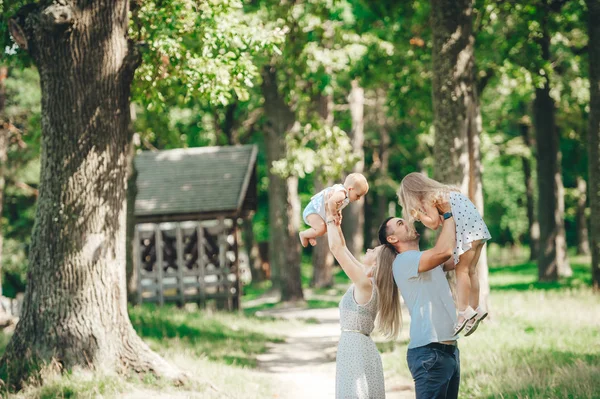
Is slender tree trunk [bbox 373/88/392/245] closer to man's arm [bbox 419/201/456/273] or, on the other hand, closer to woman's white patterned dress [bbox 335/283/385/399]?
woman's white patterned dress [bbox 335/283/385/399]

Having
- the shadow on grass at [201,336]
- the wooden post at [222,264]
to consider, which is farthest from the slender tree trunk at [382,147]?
the shadow on grass at [201,336]

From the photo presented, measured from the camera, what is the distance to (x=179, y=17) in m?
10.6

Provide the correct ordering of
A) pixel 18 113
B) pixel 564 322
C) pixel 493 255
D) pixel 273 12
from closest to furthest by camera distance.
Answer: pixel 564 322 < pixel 273 12 < pixel 18 113 < pixel 493 255

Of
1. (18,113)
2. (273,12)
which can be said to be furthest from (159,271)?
(273,12)

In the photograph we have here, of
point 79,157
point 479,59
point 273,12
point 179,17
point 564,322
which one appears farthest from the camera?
point 479,59

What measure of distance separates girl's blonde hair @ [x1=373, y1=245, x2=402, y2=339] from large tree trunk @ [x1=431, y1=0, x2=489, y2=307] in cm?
717

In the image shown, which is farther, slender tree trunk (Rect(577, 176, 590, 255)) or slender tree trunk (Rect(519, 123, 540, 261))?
slender tree trunk (Rect(577, 176, 590, 255))

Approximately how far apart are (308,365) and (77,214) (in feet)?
16.5

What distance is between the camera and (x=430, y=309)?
213 inches

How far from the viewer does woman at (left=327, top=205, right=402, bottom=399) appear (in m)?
5.56

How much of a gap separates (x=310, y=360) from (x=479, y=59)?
11079 millimetres

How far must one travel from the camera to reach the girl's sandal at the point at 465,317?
538 cm

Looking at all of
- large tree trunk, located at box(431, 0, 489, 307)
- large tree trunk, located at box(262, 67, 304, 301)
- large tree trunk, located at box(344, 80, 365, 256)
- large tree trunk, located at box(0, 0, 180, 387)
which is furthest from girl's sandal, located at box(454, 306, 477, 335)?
large tree trunk, located at box(344, 80, 365, 256)

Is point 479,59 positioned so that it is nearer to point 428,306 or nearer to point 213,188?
point 213,188
